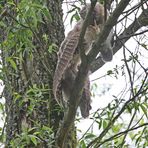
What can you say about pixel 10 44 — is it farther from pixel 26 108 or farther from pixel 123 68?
pixel 123 68

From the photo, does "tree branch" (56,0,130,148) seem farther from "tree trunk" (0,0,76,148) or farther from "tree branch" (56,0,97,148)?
"tree trunk" (0,0,76,148)

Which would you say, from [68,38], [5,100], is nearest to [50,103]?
[5,100]

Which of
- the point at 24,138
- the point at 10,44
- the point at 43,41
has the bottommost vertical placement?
the point at 24,138

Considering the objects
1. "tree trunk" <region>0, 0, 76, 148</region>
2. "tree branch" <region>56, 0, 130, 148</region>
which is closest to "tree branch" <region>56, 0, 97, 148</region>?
"tree branch" <region>56, 0, 130, 148</region>

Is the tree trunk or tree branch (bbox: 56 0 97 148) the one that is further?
the tree trunk

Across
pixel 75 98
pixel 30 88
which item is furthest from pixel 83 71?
pixel 30 88

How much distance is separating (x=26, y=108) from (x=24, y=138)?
408mm

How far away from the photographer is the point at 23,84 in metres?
2.20

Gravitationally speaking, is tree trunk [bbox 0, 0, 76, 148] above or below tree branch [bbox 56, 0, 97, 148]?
above

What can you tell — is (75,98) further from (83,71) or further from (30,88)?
(30,88)

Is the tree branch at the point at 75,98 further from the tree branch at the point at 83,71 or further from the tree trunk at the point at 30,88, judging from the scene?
the tree trunk at the point at 30,88

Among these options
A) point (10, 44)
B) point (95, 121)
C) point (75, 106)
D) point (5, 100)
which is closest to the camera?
point (75, 106)

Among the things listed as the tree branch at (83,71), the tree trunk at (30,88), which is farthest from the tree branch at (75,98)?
the tree trunk at (30,88)

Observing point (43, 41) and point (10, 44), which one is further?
point (43, 41)
